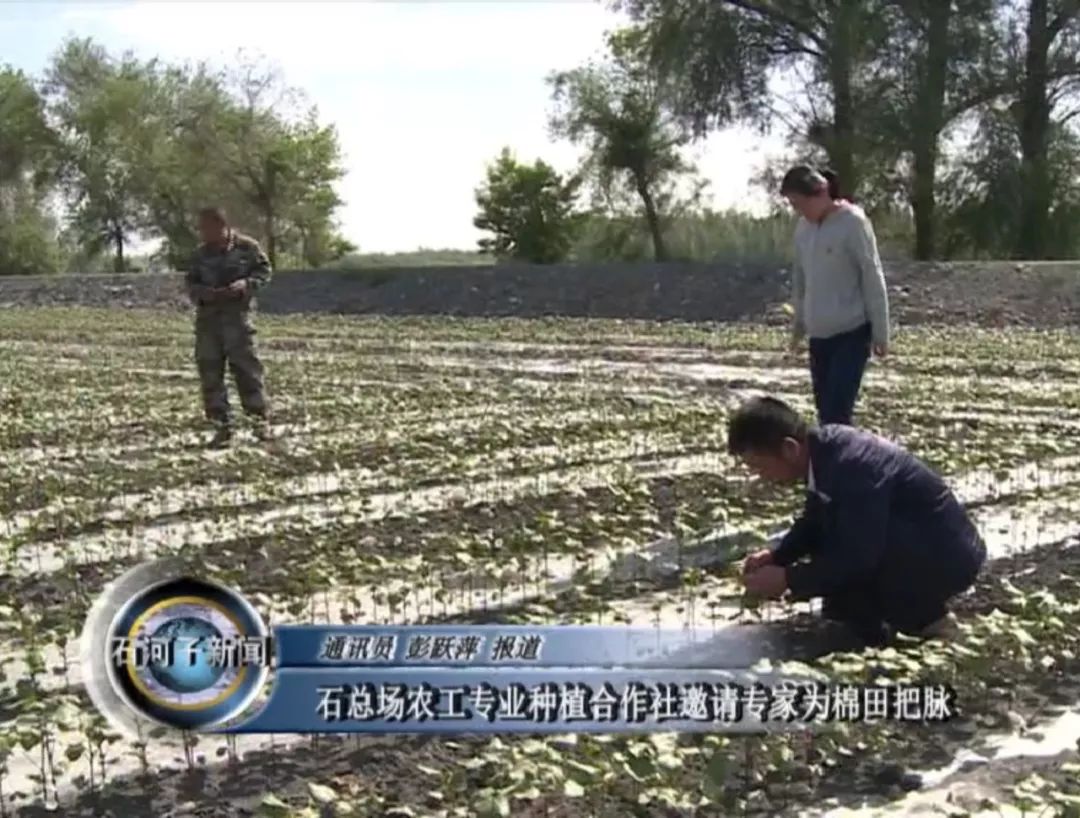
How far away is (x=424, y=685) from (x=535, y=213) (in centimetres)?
4260

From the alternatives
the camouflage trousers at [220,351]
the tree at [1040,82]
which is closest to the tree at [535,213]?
the tree at [1040,82]

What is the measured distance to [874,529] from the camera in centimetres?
514

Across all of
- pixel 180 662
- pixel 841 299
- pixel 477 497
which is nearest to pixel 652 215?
pixel 477 497

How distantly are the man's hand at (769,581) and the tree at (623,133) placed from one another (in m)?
36.5

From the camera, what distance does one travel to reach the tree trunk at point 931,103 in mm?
32369

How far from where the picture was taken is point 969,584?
5469 millimetres

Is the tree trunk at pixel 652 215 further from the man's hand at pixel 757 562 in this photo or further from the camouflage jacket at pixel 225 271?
the man's hand at pixel 757 562

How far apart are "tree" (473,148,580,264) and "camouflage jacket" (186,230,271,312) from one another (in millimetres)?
34262

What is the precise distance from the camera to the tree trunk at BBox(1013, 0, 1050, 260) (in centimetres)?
3294

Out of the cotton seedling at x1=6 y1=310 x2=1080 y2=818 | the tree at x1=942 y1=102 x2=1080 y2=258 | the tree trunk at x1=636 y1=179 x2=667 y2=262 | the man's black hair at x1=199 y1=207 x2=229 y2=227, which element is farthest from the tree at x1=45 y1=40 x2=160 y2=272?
the man's black hair at x1=199 y1=207 x2=229 y2=227

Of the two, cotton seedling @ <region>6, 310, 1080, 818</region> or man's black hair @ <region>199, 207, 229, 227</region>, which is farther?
man's black hair @ <region>199, 207, 229, 227</region>

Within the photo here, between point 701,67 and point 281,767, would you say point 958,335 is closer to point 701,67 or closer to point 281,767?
point 701,67

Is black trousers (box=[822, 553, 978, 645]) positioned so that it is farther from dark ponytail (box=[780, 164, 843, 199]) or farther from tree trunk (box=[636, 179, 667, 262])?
tree trunk (box=[636, 179, 667, 262])

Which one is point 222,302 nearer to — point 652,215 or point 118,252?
point 652,215
